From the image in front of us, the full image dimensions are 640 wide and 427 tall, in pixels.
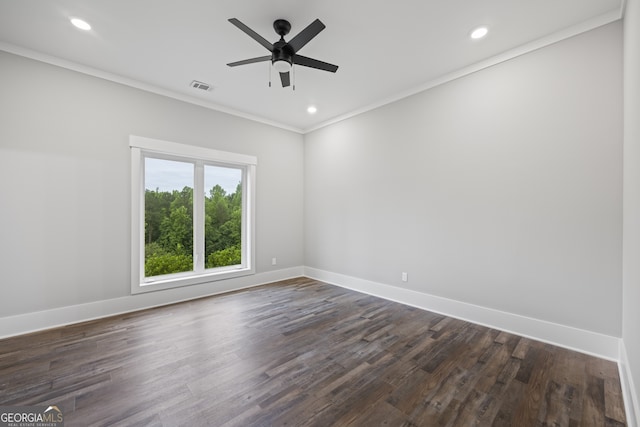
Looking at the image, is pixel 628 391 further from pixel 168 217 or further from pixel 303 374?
pixel 168 217

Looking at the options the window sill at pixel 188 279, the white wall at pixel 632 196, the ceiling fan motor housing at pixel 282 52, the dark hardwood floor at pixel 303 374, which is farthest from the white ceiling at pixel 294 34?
the dark hardwood floor at pixel 303 374

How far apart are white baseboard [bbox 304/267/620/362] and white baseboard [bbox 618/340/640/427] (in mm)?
142

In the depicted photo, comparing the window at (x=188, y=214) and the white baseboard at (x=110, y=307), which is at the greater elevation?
the window at (x=188, y=214)

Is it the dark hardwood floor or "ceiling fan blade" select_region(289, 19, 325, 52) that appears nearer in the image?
the dark hardwood floor

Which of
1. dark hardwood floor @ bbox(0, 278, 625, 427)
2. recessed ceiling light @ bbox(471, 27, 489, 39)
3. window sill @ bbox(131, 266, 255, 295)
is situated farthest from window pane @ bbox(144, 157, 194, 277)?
recessed ceiling light @ bbox(471, 27, 489, 39)

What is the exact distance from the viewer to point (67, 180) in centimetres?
303

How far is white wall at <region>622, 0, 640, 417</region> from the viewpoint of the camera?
1.59m

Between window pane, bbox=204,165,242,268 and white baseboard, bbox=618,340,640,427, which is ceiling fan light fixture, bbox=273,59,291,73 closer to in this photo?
window pane, bbox=204,165,242,268

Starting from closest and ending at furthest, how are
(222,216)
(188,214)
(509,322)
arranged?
(509,322) → (188,214) → (222,216)

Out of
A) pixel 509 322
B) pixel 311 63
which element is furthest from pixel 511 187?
pixel 311 63

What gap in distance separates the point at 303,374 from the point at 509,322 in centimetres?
227

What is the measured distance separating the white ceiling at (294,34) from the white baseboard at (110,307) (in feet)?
9.15

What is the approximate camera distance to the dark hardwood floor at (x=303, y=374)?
1657 millimetres

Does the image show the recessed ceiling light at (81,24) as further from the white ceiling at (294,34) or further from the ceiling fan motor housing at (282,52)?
the ceiling fan motor housing at (282,52)
